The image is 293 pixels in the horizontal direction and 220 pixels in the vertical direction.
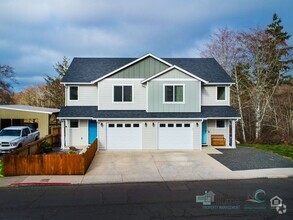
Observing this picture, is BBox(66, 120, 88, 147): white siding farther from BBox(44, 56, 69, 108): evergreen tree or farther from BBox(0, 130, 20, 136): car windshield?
BBox(44, 56, 69, 108): evergreen tree

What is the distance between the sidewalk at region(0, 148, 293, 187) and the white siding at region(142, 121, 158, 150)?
2.17 metres

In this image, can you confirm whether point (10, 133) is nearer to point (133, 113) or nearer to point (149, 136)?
point (133, 113)

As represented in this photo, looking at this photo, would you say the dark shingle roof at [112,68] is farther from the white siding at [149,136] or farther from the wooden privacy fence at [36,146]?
the white siding at [149,136]

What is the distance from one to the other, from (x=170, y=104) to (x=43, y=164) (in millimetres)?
11586

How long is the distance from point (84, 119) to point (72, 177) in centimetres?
985

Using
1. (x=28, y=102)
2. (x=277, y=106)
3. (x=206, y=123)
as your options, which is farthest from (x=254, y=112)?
(x=28, y=102)

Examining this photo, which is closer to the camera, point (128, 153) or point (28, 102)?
point (128, 153)

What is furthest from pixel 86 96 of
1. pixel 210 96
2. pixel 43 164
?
pixel 210 96

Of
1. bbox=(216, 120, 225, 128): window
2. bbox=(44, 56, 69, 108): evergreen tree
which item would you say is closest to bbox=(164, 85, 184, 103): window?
bbox=(216, 120, 225, 128): window

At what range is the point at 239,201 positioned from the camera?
930cm

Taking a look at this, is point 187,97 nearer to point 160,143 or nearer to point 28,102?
point 160,143

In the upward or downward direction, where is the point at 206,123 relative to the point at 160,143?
upward

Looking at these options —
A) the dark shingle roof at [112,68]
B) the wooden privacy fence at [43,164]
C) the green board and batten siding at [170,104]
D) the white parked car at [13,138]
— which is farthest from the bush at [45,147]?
the green board and batten siding at [170,104]

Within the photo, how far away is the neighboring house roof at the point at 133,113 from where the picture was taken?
69.4 ft
